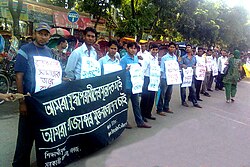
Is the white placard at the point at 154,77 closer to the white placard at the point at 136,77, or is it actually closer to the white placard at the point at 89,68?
the white placard at the point at 136,77

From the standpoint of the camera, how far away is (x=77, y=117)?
163 inches

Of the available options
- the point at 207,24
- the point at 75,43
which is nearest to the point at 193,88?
the point at 75,43

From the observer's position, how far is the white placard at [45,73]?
3660mm

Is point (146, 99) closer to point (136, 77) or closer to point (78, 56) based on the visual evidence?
point (136, 77)

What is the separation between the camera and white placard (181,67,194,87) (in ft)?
28.8

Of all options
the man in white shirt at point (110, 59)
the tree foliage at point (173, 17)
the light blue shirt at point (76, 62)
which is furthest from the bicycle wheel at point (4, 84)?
the tree foliage at point (173, 17)

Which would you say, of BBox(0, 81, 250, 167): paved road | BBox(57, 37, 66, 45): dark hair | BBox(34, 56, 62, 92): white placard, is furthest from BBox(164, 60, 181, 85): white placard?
BBox(34, 56, 62, 92): white placard

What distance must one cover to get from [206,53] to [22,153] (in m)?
9.49

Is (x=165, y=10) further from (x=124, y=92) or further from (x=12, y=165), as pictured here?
(x=12, y=165)

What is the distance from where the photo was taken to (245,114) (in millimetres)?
8969

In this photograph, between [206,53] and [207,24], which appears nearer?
[206,53]

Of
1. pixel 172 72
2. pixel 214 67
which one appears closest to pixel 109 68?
pixel 172 72

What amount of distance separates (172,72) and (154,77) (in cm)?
97

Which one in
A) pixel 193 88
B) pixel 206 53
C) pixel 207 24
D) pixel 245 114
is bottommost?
pixel 245 114
